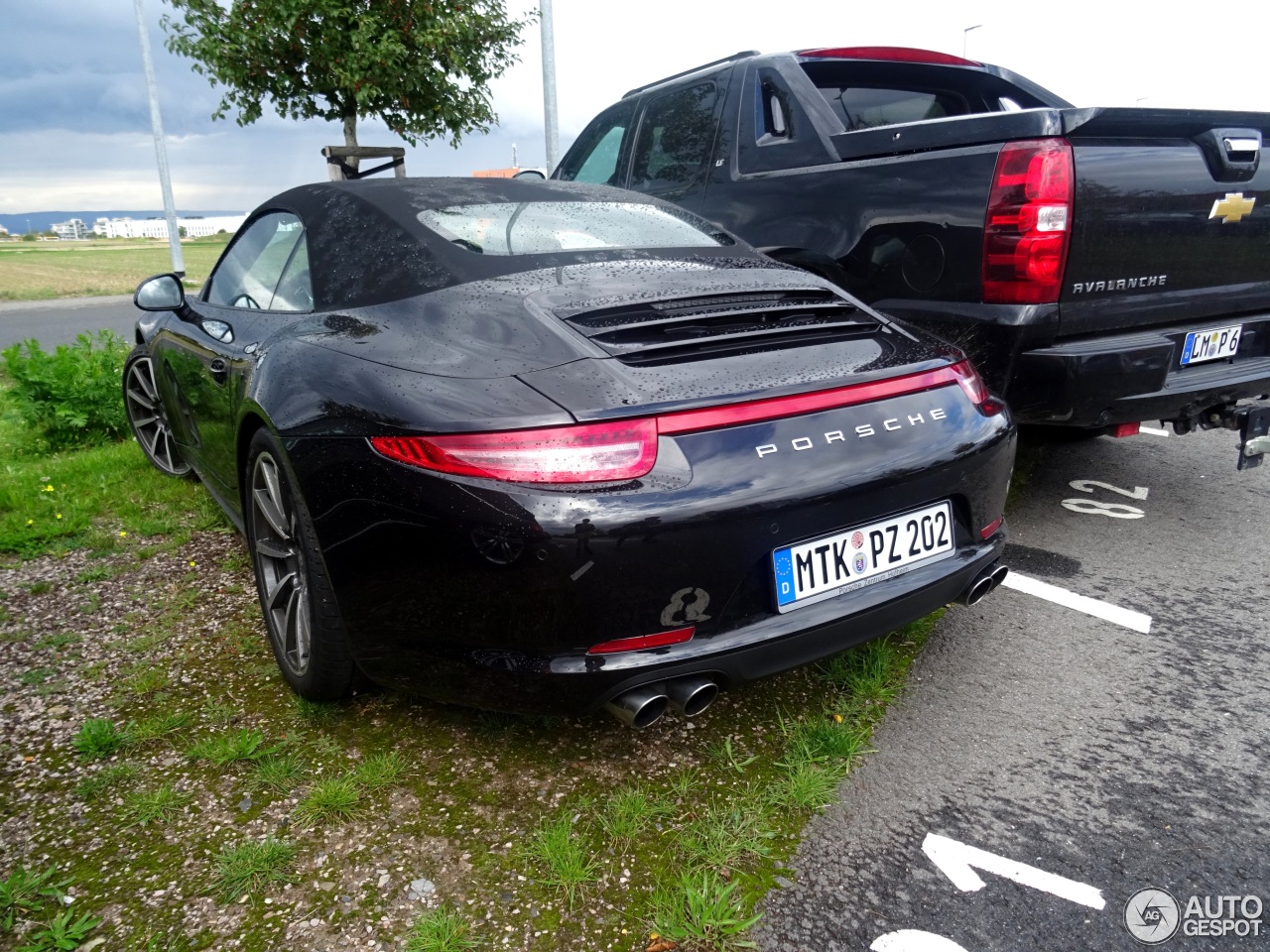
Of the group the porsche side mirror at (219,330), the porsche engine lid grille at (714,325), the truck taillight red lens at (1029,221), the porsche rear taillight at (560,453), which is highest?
the truck taillight red lens at (1029,221)

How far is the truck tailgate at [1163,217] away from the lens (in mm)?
2887

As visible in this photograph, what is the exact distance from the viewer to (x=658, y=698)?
181cm

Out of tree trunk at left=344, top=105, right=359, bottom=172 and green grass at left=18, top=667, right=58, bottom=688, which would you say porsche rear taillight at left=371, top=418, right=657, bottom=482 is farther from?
tree trunk at left=344, top=105, right=359, bottom=172

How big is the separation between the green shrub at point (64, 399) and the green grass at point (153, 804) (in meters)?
4.18

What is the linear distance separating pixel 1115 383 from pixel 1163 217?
0.62 m

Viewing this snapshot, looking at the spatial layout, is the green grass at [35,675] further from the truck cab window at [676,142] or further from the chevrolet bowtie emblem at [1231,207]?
the chevrolet bowtie emblem at [1231,207]

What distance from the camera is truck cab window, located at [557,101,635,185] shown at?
5.14 m

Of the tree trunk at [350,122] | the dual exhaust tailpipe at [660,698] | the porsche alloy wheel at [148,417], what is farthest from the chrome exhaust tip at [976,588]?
the tree trunk at [350,122]

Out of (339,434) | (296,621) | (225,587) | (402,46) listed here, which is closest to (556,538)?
(339,434)

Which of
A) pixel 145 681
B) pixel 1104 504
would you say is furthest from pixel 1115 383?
pixel 145 681

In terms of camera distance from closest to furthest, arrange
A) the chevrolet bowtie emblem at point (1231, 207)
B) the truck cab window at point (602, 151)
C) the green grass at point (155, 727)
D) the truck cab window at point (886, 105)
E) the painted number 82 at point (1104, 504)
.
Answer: the green grass at point (155, 727), the chevrolet bowtie emblem at point (1231, 207), the painted number 82 at point (1104, 504), the truck cab window at point (886, 105), the truck cab window at point (602, 151)

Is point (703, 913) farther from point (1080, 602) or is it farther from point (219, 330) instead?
point (219, 330)

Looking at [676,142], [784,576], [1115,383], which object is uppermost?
[676,142]

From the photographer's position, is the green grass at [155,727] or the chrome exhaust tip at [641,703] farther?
the green grass at [155,727]
